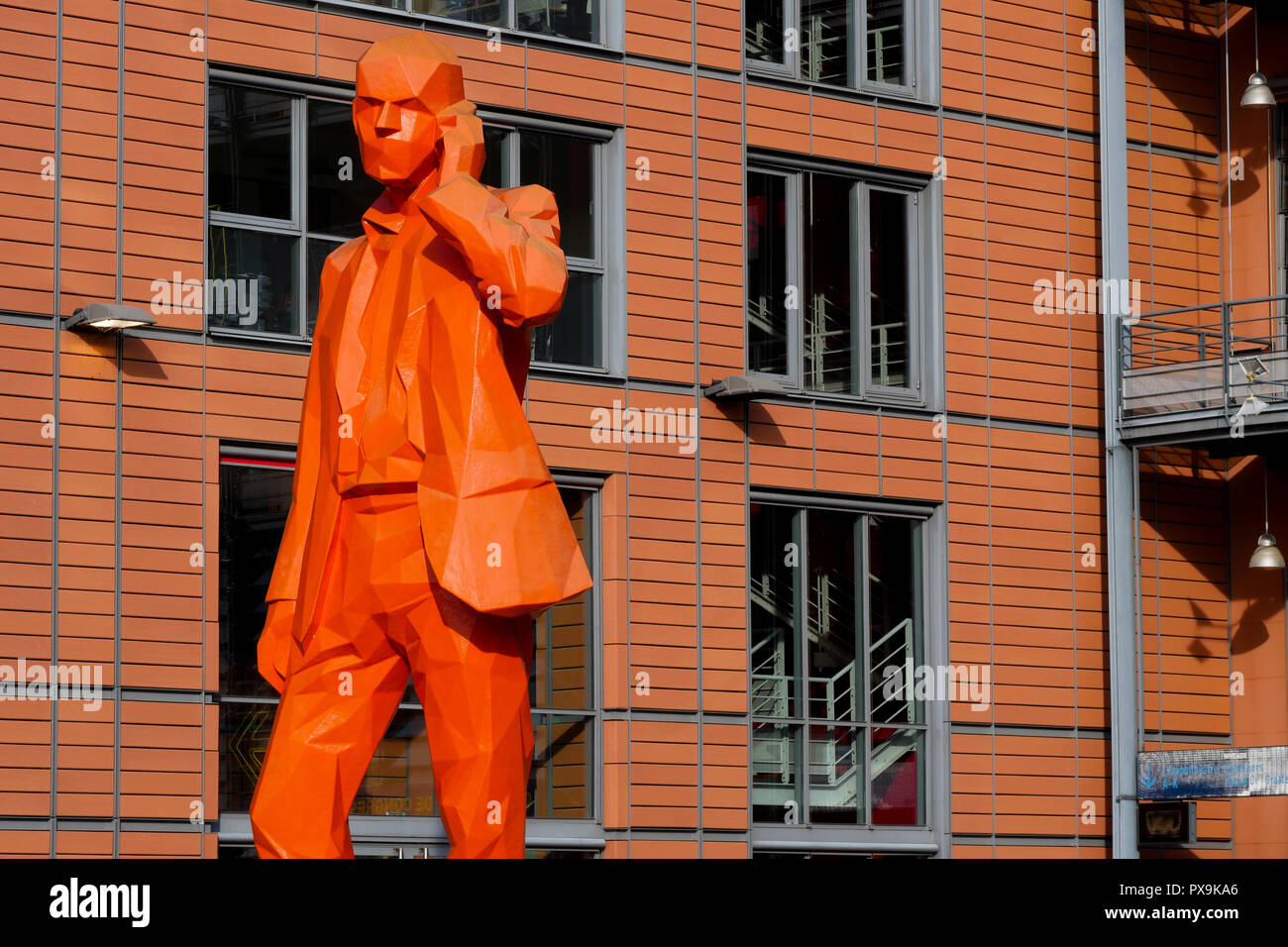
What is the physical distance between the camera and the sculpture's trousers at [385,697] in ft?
25.6

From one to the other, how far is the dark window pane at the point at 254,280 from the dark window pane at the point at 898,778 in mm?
5798

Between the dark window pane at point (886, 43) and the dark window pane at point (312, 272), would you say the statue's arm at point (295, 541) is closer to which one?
the dark window pane at point (312, 272)

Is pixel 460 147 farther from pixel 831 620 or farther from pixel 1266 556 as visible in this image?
pixel 1266 556

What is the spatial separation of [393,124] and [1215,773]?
1114 cm

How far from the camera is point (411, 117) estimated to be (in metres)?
8.02

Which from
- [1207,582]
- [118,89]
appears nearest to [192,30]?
[118,89]

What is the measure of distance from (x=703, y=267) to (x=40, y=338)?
5.17 meters
